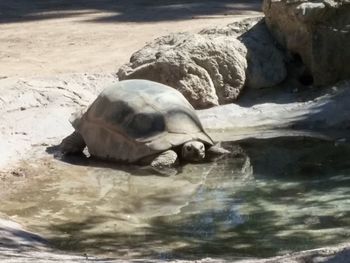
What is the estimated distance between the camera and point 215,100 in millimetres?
11773

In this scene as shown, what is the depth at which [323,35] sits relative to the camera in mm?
12055

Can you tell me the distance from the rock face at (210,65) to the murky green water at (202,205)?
6.55ft

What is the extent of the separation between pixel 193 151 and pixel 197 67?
2.64m

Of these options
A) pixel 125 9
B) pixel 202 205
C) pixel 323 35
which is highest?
pixel 323 35

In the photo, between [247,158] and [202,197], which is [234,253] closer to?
[202,197]

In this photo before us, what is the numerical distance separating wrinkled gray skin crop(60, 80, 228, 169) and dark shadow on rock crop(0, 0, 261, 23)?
7.26 metres

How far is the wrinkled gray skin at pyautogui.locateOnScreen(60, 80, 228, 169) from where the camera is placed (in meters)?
9.32

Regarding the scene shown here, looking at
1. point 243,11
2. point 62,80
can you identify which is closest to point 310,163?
point 62,80

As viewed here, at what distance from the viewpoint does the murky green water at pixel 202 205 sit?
22.3 feet

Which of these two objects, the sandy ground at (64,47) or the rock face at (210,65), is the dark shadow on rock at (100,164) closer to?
the sandy ground at (64,47)

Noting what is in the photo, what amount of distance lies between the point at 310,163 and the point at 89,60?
196 inches

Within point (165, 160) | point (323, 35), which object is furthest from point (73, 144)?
point (323, 35)

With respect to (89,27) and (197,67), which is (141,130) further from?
(89,27)

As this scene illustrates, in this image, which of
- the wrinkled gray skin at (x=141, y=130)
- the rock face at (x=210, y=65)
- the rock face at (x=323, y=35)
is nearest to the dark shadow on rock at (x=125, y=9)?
the rock face at (x=210, y=65)
